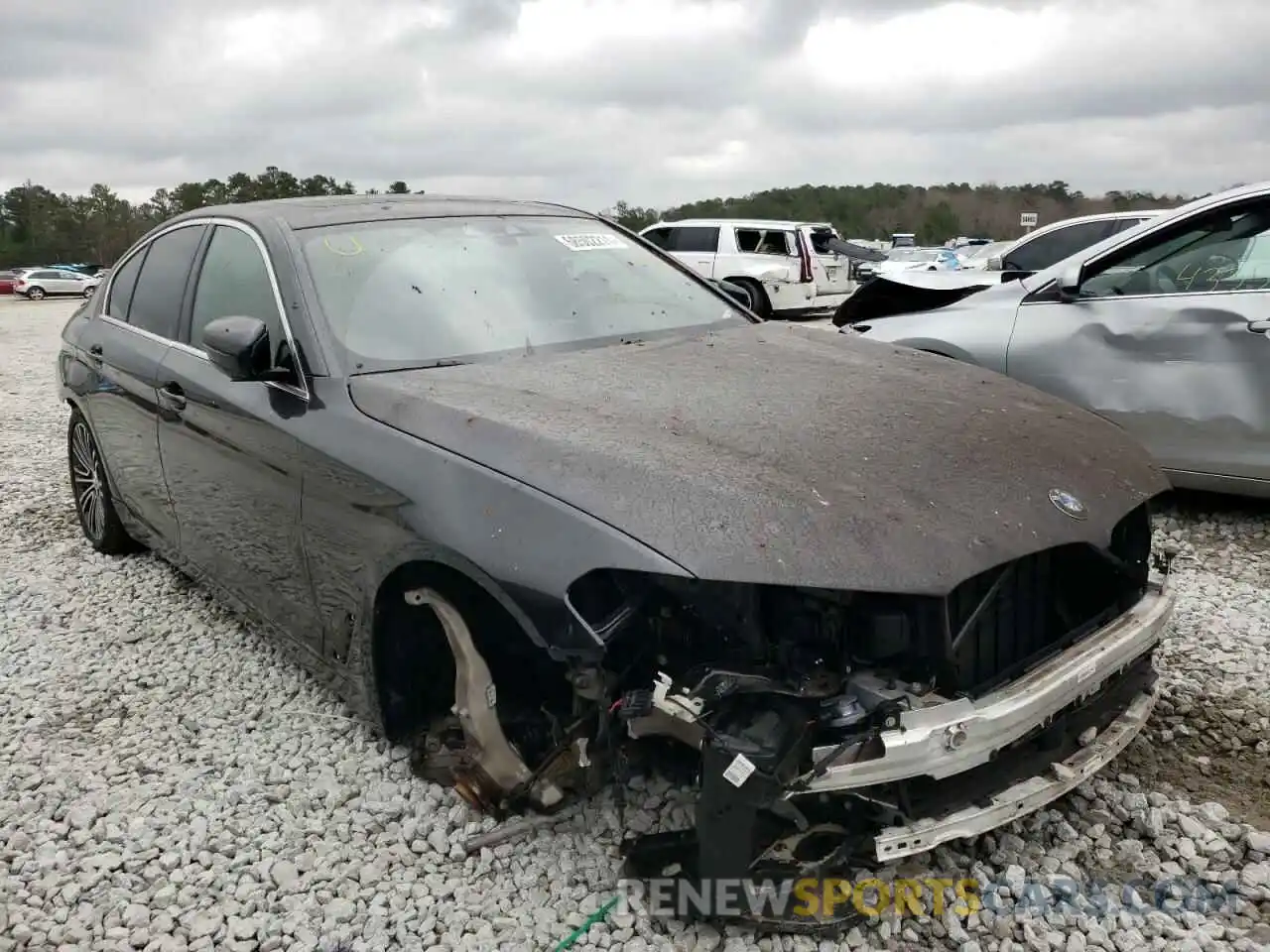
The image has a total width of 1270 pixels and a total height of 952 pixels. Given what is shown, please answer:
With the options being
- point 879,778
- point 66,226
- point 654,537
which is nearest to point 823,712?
point 879,778

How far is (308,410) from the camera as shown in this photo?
2.72m

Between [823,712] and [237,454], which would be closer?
[823,712]

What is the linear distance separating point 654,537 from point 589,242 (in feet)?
6.82

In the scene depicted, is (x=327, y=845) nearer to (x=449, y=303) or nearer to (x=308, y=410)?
(x=308, y=410)

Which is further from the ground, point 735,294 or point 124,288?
point 124,288

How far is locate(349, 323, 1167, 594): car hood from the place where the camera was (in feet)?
6.31

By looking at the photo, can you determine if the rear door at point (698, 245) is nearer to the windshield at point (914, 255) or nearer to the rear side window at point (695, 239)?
the rear side window at point (695, 239)

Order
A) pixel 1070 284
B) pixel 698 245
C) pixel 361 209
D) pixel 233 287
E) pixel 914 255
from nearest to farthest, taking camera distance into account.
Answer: pixel 233 287 < pixel 361 209 < pixel 1070 284 < pixel 698 245 < pixel 914 255

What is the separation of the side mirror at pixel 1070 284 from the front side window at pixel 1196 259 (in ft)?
0.21

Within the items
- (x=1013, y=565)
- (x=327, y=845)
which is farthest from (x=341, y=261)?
(x=1013, y=565)

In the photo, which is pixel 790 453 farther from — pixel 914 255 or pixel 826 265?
pixel 914 255

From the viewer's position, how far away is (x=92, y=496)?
473cm

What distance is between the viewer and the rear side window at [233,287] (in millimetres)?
3039

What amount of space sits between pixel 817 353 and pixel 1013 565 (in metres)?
1.29
